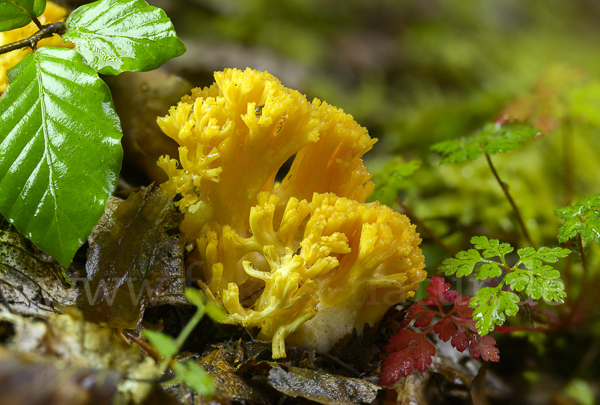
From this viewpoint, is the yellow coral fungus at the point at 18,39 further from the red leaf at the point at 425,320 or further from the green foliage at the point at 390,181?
the red leaf at the point at 425,320

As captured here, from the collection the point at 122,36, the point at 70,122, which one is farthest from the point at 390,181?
the point at 70,122

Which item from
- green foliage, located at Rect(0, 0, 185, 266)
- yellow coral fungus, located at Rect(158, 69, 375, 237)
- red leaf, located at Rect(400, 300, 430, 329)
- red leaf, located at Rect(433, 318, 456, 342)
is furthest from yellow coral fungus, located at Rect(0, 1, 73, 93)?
red leaf, located at Rect(433, 318, 456, 342)

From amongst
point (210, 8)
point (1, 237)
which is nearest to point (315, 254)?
point (1, 237)

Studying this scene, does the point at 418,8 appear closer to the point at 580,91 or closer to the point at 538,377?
the point at 580,91

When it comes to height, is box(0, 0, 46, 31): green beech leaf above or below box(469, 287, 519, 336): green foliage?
above

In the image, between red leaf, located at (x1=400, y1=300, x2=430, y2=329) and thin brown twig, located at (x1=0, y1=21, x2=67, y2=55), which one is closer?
thin brown twig, located at (x1=0, y1=21, x2=67, y2=55)

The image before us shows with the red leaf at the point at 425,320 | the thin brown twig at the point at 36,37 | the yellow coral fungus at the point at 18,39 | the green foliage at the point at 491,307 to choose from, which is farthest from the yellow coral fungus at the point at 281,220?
the yellow coral fungus at the point at 18,39

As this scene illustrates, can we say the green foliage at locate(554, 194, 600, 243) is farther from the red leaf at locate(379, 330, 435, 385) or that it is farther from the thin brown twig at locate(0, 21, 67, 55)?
the thin brown twig at locate(0, 21, 67, 55)

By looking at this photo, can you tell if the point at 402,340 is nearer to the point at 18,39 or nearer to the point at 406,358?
the point at 406,358
